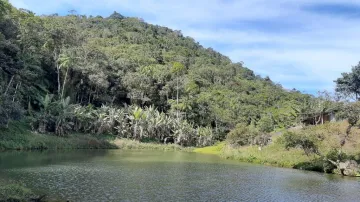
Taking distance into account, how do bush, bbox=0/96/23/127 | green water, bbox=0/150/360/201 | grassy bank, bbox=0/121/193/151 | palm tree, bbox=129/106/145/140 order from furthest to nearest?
palm tree, bbox=129/106/145/140
grassy bank, bbox=0/121/193/151
bush, bbox=0/96/23/127
green water, bbox=0/150/360/201

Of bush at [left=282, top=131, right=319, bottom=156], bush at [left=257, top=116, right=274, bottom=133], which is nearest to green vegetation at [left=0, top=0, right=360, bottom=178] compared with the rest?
bush at [left=282, top=131, right=319, bottom=156]

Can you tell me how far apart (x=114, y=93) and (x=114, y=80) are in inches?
117

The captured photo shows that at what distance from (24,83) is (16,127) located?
12.2m

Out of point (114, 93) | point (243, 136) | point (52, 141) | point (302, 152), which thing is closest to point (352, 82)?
point (243, 136)

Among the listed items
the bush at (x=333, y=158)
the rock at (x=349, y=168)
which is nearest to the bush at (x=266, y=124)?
the bush at (x=333, y=158)

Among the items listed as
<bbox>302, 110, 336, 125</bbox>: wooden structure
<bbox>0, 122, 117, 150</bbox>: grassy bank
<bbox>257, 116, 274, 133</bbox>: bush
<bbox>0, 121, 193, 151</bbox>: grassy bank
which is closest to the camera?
<bbox>0, 122, 117, 150</bbox>: grassy bank

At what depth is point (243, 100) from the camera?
101 metres

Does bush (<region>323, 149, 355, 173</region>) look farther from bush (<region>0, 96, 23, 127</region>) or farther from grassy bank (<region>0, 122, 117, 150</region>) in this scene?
grassy bank (<region>0, 122, 117, 150</region>)

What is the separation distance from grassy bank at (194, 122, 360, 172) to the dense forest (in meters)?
10.1

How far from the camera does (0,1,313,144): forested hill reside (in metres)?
58.3

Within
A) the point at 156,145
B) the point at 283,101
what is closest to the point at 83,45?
the point at 156,145

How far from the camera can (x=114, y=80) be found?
8419 cm

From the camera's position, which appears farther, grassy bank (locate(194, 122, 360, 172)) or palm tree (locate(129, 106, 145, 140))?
palm tree (locate(129, 106, 145, 140))

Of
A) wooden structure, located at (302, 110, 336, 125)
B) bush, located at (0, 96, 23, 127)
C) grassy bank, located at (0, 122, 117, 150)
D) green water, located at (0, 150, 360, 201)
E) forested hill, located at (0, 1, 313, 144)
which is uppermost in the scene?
forested hill, located at (0, 1, 313, 144)
